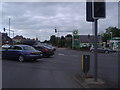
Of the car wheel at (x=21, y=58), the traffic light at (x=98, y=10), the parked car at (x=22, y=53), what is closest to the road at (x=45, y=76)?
the traffic light at (x=98, y=10)

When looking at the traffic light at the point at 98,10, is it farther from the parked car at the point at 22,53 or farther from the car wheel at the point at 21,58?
the car wheel at the point at 21,58

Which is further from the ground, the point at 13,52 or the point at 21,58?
the point at 13,52

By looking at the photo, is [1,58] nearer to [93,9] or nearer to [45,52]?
[45,52]

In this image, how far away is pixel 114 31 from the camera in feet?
403

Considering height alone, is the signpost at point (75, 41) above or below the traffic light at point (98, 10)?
below

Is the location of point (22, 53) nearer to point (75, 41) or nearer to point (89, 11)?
point (89, 11)

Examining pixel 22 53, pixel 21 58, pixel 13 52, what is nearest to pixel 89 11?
pixel 22 53

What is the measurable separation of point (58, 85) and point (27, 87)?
3.93 ft

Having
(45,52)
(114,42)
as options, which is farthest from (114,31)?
(45,52)

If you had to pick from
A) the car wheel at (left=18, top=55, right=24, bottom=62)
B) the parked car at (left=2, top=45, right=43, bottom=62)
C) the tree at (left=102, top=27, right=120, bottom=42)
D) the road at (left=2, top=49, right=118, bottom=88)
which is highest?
the tree at (left=102, top=27, right=120, bottom=42)

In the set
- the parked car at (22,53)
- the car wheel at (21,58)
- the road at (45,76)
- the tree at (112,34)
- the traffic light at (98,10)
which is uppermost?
the tree at (112,34)

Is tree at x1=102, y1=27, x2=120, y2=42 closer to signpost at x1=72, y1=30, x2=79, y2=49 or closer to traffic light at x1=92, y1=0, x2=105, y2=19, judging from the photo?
signpost at x1=72, y1=30, x2=79, y2=49

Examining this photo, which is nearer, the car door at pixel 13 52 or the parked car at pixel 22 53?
the parked car at pixel 22 53

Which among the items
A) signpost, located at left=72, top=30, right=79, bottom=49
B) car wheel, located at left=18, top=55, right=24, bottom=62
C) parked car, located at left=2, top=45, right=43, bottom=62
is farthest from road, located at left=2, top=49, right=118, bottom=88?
signpost, located at left=72, top=30, right=79, bottom=49
